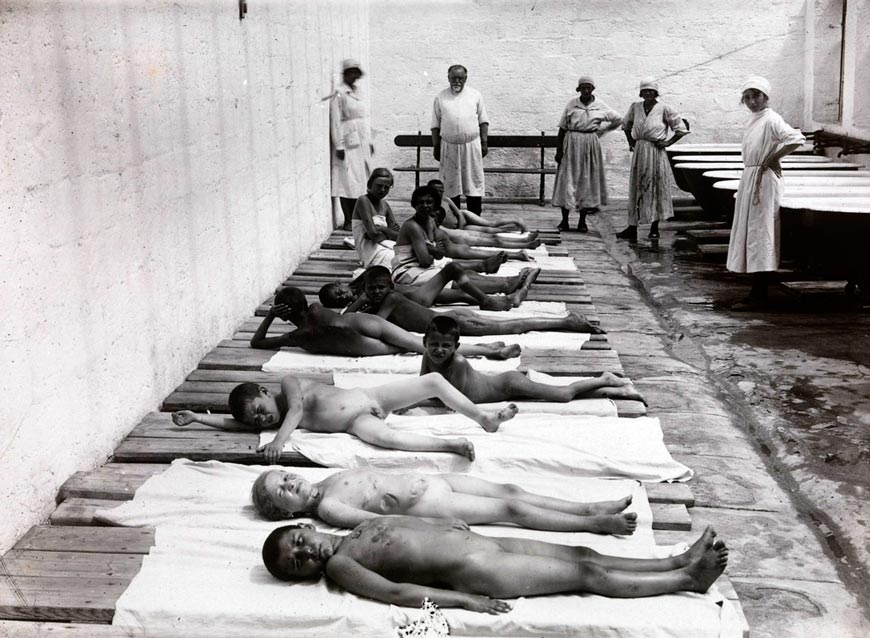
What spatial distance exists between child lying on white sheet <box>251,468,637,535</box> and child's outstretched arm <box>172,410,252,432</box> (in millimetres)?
994

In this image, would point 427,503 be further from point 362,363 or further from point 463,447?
point 362,363

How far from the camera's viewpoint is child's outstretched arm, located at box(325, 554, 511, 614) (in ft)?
10.9

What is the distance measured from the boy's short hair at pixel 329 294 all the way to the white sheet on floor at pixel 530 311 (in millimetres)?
721

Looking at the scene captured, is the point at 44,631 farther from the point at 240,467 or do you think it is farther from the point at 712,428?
the point at 712,428

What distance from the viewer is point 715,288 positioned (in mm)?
9414

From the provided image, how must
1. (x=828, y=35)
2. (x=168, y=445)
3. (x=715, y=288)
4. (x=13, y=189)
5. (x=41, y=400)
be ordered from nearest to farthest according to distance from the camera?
(x=13, y=189) → (x=41, y=400) → (x=168, y=445) → (x=715, y=288) → (x=828, y=35)

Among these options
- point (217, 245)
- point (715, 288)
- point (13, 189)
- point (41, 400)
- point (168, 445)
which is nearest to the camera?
point (13, 189)

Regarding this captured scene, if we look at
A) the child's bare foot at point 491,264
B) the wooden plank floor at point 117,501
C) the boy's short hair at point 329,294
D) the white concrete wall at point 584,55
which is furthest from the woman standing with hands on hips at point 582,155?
the wooden plank floor at point 117,501

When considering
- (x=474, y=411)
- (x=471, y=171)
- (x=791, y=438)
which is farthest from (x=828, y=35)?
(x=474, y=411)

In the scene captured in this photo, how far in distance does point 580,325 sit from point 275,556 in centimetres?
372

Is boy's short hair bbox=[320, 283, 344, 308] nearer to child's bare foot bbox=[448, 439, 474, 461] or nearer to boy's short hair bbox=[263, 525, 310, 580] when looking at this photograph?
child's bare foot bbox=[448, 439, 474, 461]

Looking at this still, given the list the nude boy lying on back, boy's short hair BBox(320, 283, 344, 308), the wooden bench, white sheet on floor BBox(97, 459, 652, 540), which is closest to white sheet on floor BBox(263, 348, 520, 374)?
the nude boy lying on back

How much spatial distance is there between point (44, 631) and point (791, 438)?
3.88m

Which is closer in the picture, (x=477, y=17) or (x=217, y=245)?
(x=217, y=245)
